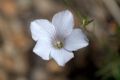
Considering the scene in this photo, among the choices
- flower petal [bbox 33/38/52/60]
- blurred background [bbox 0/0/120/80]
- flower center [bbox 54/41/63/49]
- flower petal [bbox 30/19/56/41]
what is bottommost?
blurred background [bbox 0/0/120/80]

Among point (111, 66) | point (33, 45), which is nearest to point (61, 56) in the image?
point (111, 66)

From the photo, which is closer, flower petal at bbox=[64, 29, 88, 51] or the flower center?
flower petal at bbox=[64, 29, 88, 51]

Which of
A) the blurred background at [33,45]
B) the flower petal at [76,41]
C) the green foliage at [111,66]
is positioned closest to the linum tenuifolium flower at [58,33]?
the flower petal at [76,41]

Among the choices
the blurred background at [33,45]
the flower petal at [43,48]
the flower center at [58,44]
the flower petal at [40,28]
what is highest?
the flower petal at [40,28]

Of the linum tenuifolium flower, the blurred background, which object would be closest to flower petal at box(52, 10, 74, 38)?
the linum tenuifolium flower

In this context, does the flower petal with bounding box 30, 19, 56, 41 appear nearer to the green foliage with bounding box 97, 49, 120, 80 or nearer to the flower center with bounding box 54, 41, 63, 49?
the flower center with bounding box 54, 41, 63, 49

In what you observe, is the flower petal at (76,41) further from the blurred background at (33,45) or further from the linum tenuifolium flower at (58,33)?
the blurred background at (33,45)

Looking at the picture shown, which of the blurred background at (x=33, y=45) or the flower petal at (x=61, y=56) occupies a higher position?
the flower petal at (x=61, y=56)

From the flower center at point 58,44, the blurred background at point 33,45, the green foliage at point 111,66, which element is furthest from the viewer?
the blurred background at point 33,45

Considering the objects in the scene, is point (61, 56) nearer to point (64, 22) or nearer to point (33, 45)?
point (64, 22)
